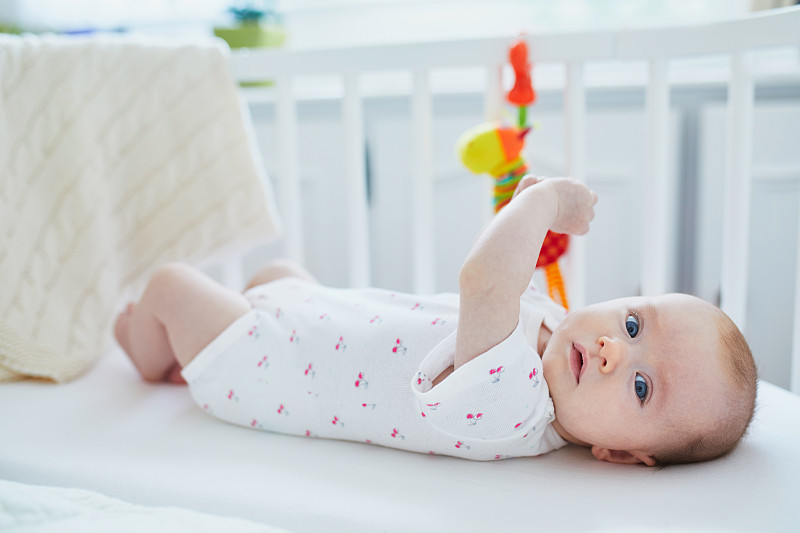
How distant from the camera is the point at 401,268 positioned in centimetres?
163

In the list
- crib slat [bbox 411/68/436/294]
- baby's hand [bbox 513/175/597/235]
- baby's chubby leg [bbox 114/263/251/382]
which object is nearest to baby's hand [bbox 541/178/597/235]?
baby's hand [bbox 513/175/597/235]

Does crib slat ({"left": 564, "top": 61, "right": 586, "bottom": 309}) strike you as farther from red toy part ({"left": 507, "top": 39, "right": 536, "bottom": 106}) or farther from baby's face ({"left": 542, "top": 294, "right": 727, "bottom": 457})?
baby's face ({"left": 542, "top": 294, "right": 727, "bottom": 457})

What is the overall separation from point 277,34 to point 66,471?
3.55 ft

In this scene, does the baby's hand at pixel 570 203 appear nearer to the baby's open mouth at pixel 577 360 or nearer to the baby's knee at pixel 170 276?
the baby's open mouth at pixel 577 360

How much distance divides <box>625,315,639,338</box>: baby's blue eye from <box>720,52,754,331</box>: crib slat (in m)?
0.26

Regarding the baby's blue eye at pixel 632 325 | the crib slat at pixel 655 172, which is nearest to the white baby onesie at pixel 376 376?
→ the baby's blue eye at pixel 632 325

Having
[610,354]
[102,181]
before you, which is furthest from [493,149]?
[102,181]

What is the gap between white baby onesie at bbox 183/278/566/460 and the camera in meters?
0.74

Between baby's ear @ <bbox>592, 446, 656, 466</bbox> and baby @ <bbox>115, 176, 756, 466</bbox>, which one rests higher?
baby @ <bbox>115, 176, 756, 466</bbox>

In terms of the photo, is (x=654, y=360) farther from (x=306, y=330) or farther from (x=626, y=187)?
(x=626, y=187)

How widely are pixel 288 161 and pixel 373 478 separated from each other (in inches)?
23.8

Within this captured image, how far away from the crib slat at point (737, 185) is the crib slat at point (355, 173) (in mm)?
532

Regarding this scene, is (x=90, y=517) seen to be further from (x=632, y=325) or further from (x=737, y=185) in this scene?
(x=737, y=185)

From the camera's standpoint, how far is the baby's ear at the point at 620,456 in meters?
0.79
